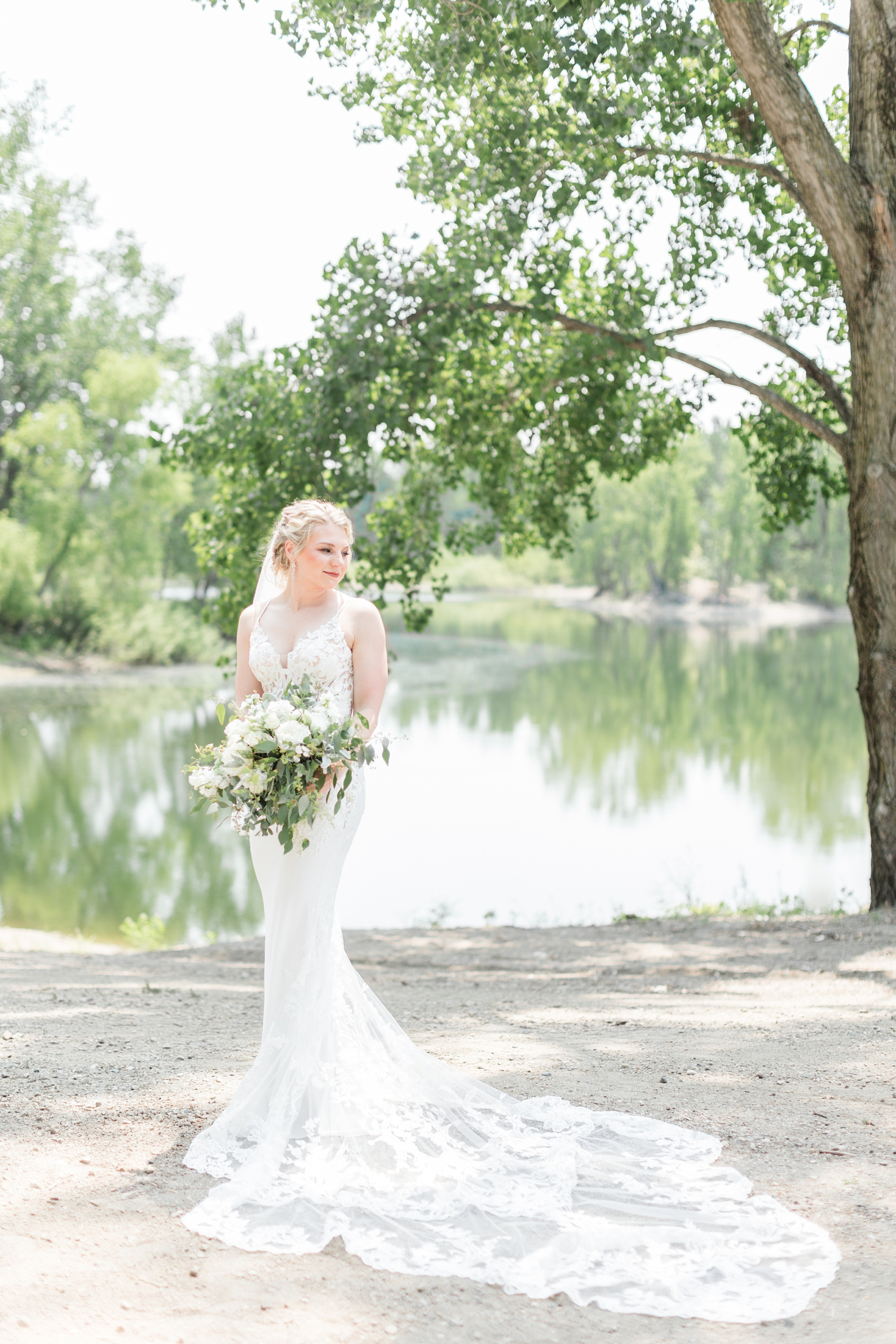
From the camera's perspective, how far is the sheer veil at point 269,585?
4.82 meters

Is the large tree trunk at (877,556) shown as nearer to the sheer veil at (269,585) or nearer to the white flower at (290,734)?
the sheer veil at (269,585)

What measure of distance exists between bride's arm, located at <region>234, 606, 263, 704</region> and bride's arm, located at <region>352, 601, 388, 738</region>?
0.44m

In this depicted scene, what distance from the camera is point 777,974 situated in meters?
7.94

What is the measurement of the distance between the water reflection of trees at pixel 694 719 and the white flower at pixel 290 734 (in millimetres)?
15301

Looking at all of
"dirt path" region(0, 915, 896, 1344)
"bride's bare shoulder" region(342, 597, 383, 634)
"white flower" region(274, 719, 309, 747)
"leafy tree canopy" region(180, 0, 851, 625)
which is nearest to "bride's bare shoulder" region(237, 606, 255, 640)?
"bride's bare shoulder" region(342, 597, 383, 634)

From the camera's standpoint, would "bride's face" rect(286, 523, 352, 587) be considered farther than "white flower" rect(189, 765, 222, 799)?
Yes

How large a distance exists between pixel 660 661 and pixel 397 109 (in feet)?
113

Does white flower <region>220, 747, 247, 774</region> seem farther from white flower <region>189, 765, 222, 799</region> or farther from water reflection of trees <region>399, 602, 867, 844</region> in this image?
water reflection of trees <region>399, 602, 867, 844</region>

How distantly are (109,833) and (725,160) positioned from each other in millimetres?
14044

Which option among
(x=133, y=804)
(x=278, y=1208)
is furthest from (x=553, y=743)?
(x=278, y=1208)

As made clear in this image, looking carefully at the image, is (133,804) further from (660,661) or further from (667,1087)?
(660,661)

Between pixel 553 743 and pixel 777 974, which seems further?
pixel 553 743

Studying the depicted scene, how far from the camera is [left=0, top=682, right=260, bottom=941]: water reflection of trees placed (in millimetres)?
14703

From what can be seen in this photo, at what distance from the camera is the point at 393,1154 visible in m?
4.05
